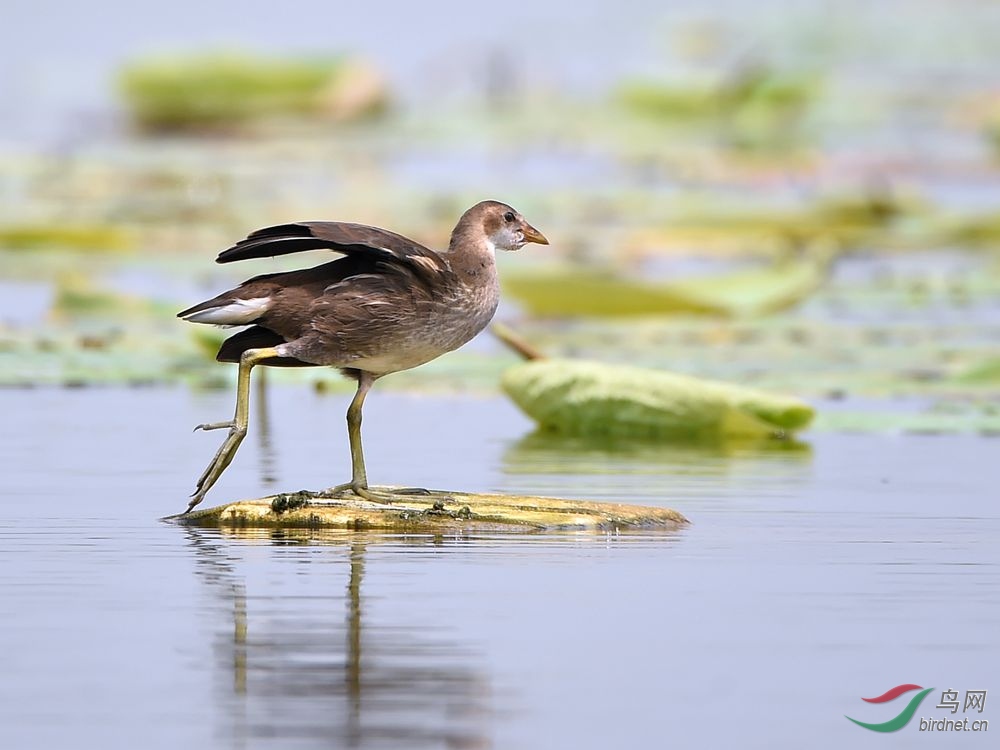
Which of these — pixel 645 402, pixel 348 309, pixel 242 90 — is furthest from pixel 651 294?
pixel 242 90

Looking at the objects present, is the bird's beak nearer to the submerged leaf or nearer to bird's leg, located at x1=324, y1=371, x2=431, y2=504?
bird's leg, located at x1=324, y1=371, x2=431, y2=504

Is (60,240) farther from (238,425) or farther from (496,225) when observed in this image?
(238,425)

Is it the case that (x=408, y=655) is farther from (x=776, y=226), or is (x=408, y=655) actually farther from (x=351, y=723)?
(x=776, y=226)

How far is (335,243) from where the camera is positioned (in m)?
7.40

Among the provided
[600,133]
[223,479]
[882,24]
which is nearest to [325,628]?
[223,479]

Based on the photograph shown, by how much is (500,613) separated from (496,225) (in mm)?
2099

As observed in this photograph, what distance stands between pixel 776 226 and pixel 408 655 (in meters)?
14.9

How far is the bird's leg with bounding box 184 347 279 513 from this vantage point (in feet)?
24.5

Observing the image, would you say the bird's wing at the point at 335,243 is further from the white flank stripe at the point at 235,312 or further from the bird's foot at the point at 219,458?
the bird's foot at the point at 219,458

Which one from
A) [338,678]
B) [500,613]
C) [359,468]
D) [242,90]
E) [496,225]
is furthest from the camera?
[242,90]

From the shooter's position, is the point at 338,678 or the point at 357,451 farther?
Answer: the point at 357,451

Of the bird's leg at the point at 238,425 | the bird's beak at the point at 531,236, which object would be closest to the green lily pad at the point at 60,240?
the bird's beak at the point at 531,236

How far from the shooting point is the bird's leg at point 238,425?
746 cm

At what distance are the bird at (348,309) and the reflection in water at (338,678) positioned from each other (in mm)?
1099
